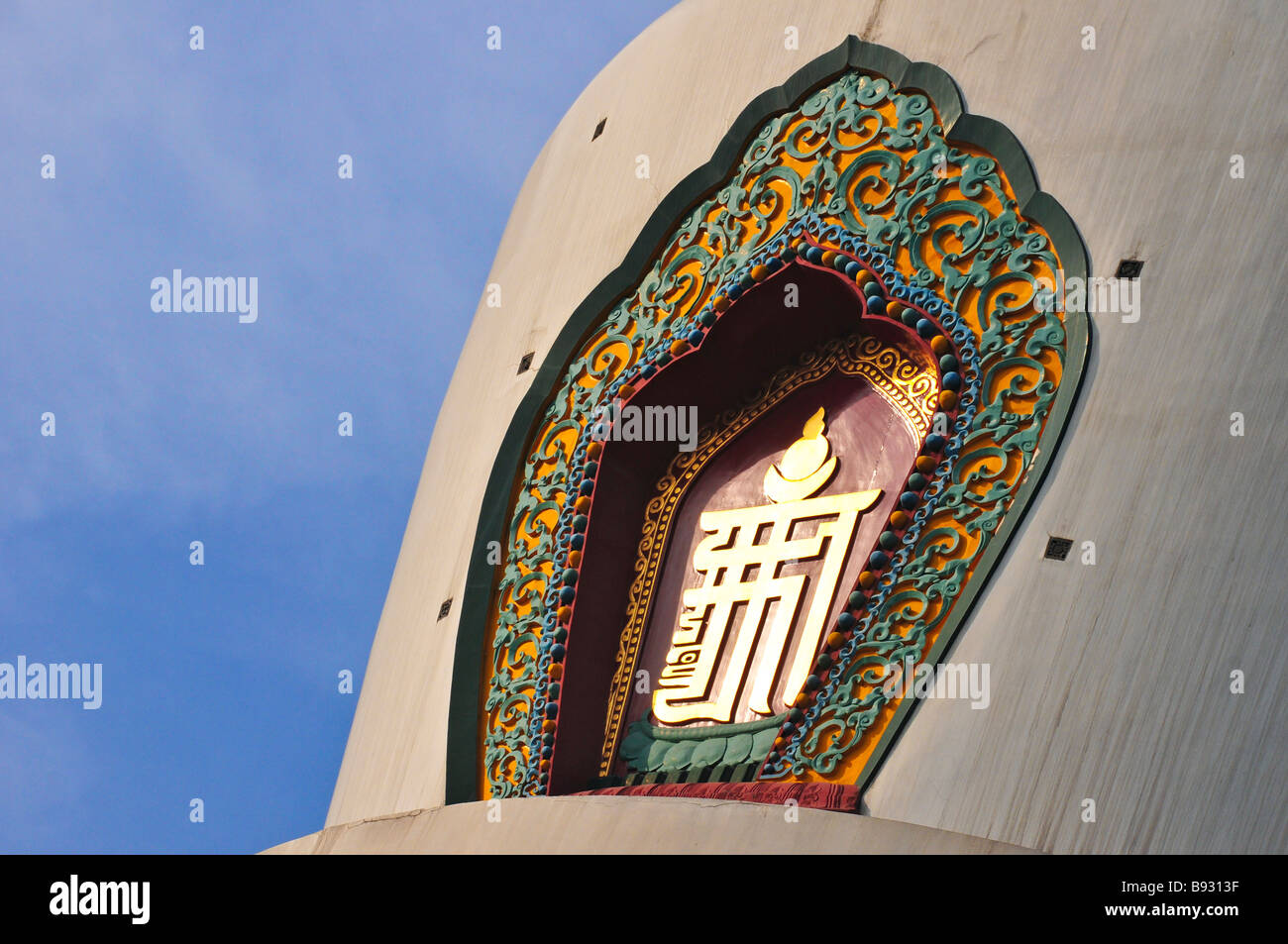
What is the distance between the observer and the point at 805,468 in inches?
270

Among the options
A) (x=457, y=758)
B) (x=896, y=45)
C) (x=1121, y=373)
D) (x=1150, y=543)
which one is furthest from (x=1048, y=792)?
(x=896, y=45)

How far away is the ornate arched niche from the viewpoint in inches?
238

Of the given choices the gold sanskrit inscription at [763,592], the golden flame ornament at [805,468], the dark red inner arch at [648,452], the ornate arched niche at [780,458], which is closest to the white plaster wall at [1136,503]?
the ornate arched niche at [780,458]

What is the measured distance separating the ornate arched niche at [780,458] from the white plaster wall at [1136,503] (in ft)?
0.54

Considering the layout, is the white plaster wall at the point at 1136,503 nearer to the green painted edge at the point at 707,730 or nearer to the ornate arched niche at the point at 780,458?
the ornate arched niche at the point at 780,458

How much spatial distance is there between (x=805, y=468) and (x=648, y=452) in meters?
0.80

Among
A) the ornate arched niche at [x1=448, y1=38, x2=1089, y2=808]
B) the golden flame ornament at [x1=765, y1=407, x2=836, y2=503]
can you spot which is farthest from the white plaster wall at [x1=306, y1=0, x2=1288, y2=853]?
the golden flame ornament at [x1=765, y1=407, x2=836, y2=503]

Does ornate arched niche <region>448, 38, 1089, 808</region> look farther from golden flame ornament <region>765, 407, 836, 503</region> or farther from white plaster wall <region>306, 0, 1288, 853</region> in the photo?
white plaster wall <region>306, 0, 1288, 853</region>

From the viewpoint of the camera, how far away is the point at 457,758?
272 inches

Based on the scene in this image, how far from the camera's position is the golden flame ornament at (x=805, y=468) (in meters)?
6.78

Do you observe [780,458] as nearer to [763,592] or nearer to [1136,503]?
[763,592]

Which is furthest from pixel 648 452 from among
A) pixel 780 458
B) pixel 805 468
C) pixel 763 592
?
pixel 763 592

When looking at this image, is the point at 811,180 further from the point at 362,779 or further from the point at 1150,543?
the point at 362,779

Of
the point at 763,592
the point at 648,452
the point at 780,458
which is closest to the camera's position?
the point at 763,592
